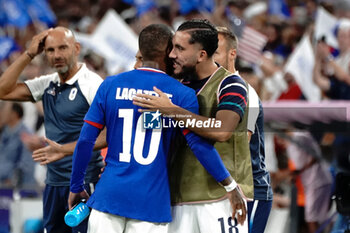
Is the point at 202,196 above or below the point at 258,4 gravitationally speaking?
below

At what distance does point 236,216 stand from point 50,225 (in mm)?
1892

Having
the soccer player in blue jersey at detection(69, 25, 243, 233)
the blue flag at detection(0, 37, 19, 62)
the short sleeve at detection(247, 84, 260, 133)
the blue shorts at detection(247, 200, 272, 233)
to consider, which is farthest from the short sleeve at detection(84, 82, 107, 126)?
the blue flag at detection(0, 37, 19, 62)

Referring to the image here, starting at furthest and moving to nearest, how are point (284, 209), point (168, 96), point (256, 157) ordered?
point (284, 209) < point (256, 157) < point (168, 96)

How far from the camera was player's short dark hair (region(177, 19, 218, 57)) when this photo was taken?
4.27 metres

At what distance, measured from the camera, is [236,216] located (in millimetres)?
4262

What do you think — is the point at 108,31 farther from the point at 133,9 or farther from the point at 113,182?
the point at 113,182

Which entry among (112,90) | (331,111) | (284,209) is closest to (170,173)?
(112,90)

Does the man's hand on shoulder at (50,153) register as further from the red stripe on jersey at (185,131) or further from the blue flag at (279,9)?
the blue flag at (279,9)

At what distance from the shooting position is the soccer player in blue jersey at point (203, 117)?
418cm

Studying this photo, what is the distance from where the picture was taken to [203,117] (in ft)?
13.6

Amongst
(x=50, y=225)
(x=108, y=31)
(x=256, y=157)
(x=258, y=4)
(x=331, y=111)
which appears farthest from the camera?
(x=258, y=4)

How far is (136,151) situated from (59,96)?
4.98 ft

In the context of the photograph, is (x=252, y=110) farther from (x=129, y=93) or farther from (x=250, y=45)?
(x=250, y=45)

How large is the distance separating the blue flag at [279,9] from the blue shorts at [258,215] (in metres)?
9.65
